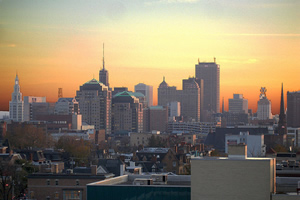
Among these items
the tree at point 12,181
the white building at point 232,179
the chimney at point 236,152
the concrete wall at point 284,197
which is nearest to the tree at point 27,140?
the tree at point 12,181

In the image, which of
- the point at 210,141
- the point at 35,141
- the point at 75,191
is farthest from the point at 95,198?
the point at 210,141

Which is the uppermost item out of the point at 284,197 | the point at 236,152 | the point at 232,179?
the point at 236,152

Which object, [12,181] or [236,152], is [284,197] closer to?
[236,152]

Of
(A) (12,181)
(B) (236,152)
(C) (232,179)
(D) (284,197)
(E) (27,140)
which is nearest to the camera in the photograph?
(D) (284,197)

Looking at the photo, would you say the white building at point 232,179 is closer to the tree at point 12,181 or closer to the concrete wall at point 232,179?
the concrete wall at point 232,179

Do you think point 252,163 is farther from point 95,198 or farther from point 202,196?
point 95,198

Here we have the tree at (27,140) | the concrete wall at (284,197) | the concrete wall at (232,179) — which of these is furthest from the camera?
the tree at (27,140)

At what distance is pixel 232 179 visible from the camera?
3266cm

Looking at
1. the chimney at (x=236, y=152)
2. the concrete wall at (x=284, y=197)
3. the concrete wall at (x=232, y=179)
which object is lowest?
the concrete wall at (x=284, y=197)

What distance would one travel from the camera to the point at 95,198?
36.2m

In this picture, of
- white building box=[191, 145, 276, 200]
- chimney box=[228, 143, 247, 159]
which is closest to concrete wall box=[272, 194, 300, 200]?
white building box=[191, 145, 276, 200]

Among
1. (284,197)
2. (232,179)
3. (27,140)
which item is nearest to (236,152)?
(232,179)

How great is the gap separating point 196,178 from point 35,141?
422 feet

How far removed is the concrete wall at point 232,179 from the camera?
107 ft
